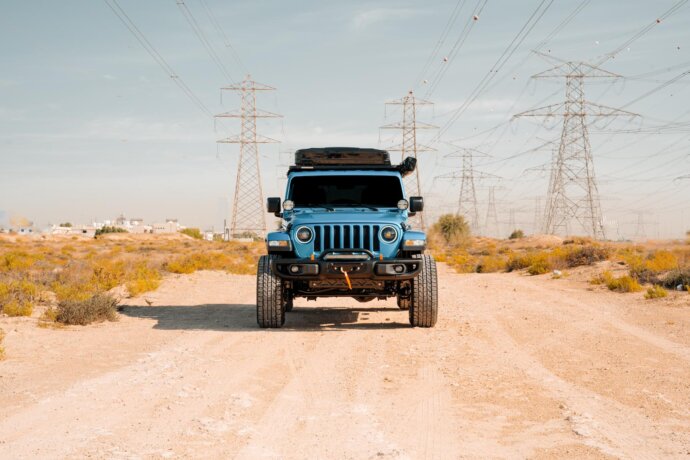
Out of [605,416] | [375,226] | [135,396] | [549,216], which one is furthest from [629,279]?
[549,216]

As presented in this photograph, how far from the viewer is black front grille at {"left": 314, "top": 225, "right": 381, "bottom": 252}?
10938 millimetres

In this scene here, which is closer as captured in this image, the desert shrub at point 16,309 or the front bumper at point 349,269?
the front bumper at point 349,269

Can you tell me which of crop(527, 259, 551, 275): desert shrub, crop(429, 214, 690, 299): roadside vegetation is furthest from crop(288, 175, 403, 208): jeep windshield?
crop(527, 259, 551, 275): desert shrub

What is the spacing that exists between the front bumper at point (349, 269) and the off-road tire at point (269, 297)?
559 mm

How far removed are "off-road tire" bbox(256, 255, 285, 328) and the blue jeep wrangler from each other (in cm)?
2

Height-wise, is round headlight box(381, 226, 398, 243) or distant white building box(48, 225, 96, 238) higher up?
distant white building box(48, 225, 96, 238)

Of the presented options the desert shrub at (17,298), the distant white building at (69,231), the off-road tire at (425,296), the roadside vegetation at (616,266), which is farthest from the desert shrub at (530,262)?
the distant white building at (69,231)

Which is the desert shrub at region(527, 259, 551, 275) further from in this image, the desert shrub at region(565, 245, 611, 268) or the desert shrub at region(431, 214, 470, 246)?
the desert shrub at region(431, 214, 470, 246)

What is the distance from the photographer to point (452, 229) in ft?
221

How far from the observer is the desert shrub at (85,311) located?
12234 millimetres

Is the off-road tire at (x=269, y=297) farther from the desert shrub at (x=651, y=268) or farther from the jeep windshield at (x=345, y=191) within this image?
the desert shrub at (x=651, y=268)

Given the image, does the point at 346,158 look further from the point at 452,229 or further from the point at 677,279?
the point at 452,229

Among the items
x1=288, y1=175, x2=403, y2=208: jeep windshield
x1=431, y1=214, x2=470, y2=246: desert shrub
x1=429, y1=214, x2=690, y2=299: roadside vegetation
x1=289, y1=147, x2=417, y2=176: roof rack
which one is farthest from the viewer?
x1=431, y1=214, x2=470, y2=246: desert shrub

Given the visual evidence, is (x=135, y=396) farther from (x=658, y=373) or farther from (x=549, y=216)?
(x=549, y=216)
